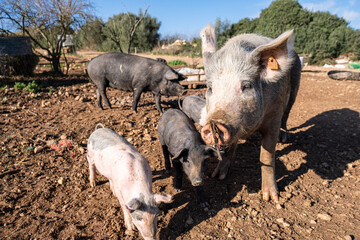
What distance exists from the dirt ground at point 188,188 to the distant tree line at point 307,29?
1830cm

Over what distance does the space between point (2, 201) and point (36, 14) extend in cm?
1068

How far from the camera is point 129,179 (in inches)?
98.7

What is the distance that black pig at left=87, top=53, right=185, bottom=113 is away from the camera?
6508 mm

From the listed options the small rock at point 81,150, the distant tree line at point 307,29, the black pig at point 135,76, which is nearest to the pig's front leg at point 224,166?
the small rock at point 81,150

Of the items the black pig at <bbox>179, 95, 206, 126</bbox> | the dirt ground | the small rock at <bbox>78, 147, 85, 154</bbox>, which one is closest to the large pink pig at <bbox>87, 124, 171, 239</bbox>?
the dirt ground

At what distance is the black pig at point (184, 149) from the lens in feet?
9.29

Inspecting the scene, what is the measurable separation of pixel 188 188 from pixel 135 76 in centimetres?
418

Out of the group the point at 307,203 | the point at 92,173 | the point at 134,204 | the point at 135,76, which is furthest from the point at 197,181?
the point at 135,76

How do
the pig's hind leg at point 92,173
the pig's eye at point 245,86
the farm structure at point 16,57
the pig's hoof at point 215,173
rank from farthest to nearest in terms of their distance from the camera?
the farm structure at point 16,57 < the pig's hoof at point 215,173 < the pig's hind leg at point 92,173 < the pig's eye at point 245,86

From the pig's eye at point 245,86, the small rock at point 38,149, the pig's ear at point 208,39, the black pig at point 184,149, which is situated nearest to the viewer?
the pig's eye at point 245,86

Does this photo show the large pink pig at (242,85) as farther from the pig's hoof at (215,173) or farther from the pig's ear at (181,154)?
the pig's hoof at (215,173)

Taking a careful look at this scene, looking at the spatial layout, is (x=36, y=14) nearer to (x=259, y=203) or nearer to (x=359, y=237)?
(x=259, y=203)

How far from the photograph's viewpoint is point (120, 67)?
6.76m

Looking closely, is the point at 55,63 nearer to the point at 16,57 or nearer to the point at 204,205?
the point at 16,57
